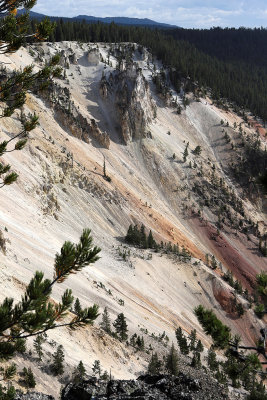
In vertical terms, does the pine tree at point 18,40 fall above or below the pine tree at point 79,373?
above

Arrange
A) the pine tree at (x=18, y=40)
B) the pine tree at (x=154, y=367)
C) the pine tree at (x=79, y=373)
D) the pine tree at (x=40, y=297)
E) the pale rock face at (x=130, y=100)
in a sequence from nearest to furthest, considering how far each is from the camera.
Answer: the pine tree at (x=40, y=297) < the pine tree at (x=18, y=40) < the pine tree at (x=79, y=373) < the pine tree at (x=154, y=367) < the pale rock face at (x=130, y=100)

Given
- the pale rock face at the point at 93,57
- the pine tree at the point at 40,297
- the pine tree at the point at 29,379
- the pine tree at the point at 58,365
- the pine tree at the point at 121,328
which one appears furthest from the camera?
the pale rock face at the point at 93,57

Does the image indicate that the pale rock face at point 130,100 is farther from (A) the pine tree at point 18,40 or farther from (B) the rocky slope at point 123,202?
(A) the pine tree at point 18,40

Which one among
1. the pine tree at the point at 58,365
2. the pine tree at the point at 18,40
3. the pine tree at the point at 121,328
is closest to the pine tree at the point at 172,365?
the pine tree at the point at 121,328

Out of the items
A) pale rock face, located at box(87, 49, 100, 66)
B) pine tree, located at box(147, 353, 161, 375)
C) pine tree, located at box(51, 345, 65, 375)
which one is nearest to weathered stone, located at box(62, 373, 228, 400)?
pine tree, located at box(51, 345, 65, 375)

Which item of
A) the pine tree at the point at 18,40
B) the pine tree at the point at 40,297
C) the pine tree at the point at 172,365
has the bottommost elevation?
the pine tree at the point at 172,365

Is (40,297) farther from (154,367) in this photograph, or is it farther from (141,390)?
(154,367)

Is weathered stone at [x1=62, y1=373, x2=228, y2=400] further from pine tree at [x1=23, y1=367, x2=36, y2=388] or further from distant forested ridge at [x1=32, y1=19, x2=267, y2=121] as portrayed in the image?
distant forested ridge at [x1=32, y1=19, x2=267, y2=121]

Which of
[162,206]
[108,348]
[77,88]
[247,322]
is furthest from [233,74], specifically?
[108,348]

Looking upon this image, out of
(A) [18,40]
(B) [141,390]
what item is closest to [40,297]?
(A) [18,40]
